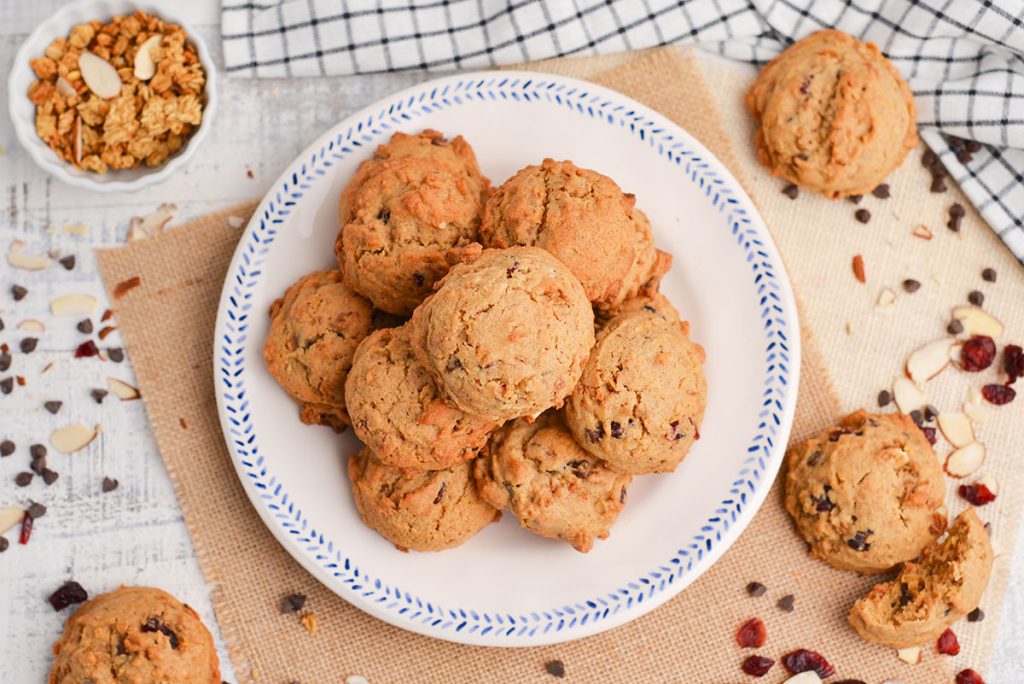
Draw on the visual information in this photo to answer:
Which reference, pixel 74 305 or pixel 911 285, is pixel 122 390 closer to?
pixel 74 305

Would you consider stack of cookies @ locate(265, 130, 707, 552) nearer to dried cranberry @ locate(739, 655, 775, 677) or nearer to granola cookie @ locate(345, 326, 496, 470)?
granola cookie @ locate(345, 326, 496, 470)

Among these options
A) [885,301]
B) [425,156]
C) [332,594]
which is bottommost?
[332,594]

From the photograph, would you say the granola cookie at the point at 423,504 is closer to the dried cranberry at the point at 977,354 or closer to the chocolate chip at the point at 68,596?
the chocolate chip at the point at 68,596

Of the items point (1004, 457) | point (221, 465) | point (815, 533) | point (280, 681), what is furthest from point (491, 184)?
point (1004, 457)

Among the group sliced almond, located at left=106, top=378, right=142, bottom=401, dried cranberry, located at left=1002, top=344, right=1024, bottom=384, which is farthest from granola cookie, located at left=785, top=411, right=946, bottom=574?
sliced almond, located at left=106, top=378, right=142, bottom=401

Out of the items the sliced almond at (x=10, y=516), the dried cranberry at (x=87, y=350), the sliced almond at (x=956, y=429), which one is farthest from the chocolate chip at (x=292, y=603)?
the sliced almond at (x=956, y=429)

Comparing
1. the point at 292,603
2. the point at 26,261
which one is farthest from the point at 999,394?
the point at 26,261
